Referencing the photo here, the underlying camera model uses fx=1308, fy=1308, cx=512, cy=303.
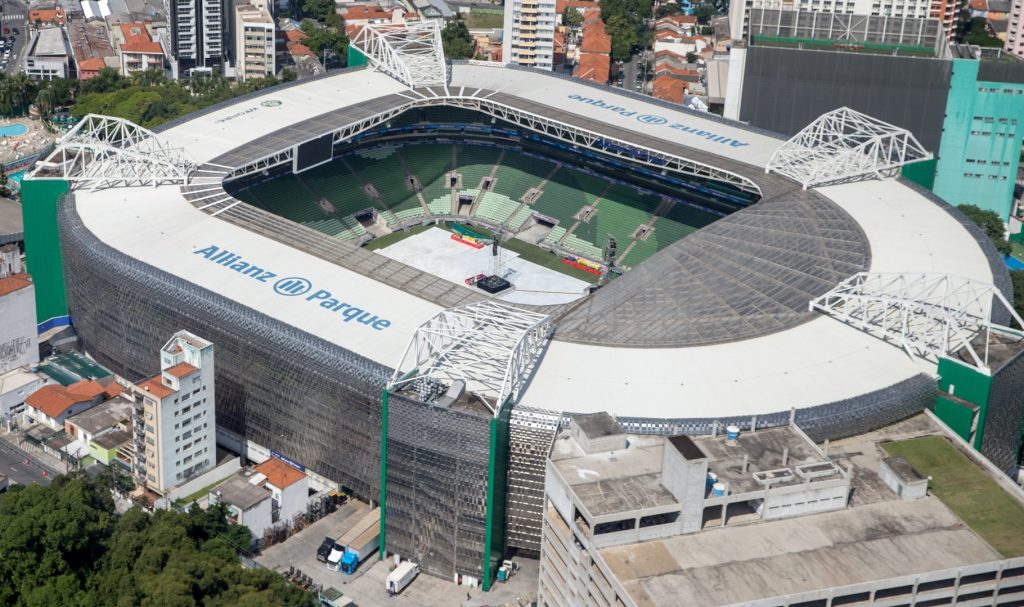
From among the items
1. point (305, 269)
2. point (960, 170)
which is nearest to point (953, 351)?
point (305, 269)

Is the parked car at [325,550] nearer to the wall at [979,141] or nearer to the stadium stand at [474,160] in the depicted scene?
the stadium stand at [474,160]

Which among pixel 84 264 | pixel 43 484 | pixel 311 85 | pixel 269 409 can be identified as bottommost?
pixel 43 484

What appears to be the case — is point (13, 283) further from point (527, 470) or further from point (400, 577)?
point (527, 470)

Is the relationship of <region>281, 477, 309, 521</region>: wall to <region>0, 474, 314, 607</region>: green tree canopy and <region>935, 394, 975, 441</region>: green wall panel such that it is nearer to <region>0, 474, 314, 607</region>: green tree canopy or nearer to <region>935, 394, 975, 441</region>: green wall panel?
<region>0, 474, 314, 607</region>: green tree canopy

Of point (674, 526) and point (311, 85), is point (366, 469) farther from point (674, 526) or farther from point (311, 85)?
point (311, 85)

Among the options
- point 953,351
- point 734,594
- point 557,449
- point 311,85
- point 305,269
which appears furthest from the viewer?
point 311,85

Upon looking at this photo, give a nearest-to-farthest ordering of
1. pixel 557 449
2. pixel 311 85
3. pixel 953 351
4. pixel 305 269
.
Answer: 1. pixel 557 449
2. pixel 953 351
3. pixel 305 269
4. pixel 311 85

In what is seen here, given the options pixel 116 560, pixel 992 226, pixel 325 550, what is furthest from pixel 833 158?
pixel 116 560

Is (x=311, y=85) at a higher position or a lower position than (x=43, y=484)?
higher
